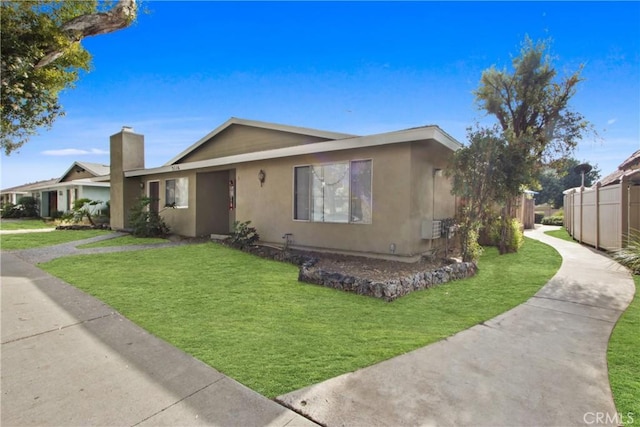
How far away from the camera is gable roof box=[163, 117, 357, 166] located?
8.88 meters

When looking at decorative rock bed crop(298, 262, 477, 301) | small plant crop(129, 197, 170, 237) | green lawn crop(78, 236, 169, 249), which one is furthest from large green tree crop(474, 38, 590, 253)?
small plant crop(129, 197, 170, 237)

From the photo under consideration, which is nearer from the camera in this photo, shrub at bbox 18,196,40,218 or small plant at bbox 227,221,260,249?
small plant at bbox 227,221,260,249

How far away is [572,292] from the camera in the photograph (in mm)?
5922

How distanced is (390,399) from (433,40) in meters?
11.7

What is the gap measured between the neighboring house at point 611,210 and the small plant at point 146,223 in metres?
15.6

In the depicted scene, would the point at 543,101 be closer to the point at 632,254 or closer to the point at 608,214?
the point at 608,214

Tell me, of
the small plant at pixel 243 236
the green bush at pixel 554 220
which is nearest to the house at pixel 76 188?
the small plant at pixel 243 236

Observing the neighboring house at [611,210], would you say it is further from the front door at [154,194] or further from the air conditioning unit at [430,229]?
the front door at [154,194]

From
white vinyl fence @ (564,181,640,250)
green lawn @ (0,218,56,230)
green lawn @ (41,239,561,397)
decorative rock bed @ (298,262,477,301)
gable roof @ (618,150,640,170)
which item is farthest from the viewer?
green lawn @ (0,218,56,230)

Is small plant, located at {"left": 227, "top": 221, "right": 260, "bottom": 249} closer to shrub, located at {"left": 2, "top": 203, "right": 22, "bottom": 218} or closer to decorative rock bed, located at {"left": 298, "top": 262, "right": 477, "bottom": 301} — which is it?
decorative rock bed, located at {"left": 298, "top": 262, "right": 477, "bottom": 301}

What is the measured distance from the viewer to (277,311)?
4762 mm

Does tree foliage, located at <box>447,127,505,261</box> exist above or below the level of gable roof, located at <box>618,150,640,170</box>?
below

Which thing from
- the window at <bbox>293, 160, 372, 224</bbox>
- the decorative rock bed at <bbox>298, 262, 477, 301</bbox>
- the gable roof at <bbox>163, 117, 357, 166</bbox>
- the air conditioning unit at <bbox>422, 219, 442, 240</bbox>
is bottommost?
the decorative rock bed at <bbox>298, 262, 477, 301</bbox>

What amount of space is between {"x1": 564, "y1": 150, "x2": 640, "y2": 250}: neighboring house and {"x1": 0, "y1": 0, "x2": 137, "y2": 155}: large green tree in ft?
42.5
